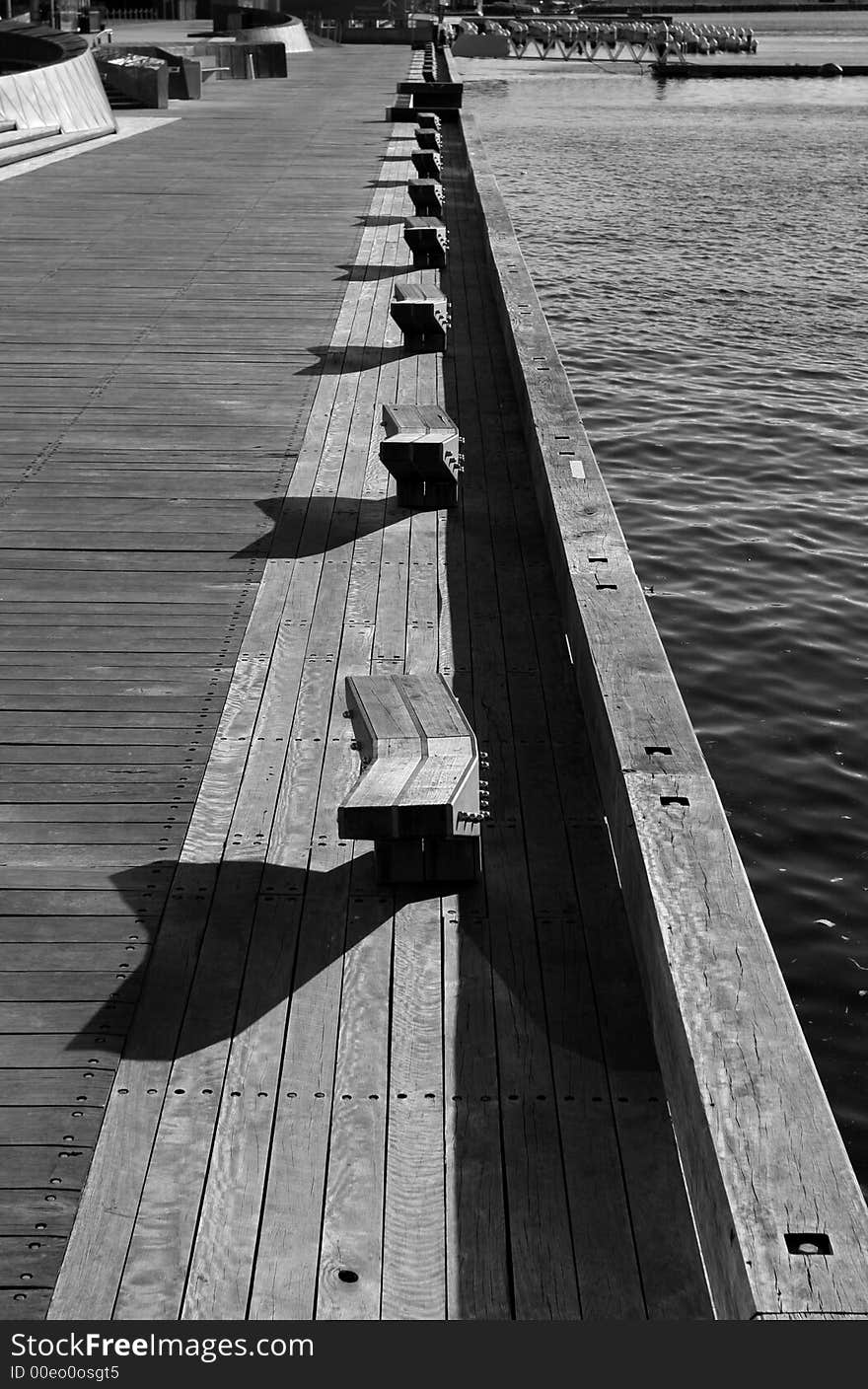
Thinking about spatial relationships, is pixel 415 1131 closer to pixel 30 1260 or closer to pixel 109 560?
pixel 30 1260

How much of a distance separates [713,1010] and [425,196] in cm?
1450

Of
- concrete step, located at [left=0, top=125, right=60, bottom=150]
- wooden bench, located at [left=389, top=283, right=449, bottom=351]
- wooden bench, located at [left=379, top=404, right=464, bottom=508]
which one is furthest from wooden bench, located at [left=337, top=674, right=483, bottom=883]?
concrete step, located at [left=0, top=125, right=60, bottom=150]

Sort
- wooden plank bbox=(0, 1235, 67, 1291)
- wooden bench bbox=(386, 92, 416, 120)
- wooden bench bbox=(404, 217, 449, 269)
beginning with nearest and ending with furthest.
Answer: wooden plank bbox=(0, 1235, 67, 1291)
wooden bench bbox=(404, 217, 449, 269)
wooden bench bbox=(386, 92, 416, 120)

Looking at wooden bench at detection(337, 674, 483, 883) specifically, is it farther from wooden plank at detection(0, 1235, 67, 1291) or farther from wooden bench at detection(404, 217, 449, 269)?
wooden bench at detection(404, 217, 449, 269)

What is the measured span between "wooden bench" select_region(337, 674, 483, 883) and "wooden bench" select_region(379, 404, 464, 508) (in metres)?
3.17

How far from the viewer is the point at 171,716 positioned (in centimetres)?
627

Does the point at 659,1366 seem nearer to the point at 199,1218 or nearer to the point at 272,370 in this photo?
the point at 199,1218

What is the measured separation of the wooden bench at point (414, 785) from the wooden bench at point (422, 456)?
3.17 meters

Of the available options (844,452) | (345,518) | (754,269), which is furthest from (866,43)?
(345,518)

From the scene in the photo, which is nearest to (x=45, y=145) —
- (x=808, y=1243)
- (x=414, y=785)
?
(x=414, y=785)

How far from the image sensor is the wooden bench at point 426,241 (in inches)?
565

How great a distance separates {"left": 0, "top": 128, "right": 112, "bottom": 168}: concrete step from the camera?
2178cm

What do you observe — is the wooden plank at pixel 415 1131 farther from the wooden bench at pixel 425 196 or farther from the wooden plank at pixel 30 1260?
the wooden bench at pixel 425 196

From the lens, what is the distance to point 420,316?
1173 centimetres
